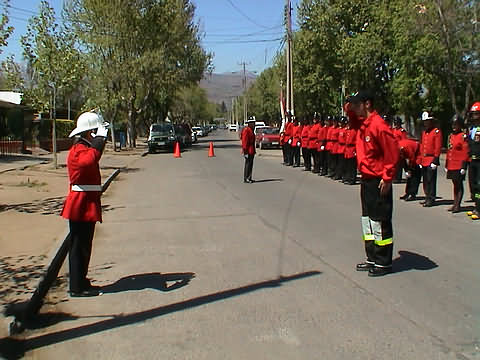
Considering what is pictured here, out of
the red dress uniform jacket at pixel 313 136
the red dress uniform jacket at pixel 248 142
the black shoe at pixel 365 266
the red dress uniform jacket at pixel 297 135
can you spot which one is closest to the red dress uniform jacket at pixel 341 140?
the red dress uniform jacket at pixel 313 136

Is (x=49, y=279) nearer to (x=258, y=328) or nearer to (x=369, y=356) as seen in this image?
(x=258, y=328)

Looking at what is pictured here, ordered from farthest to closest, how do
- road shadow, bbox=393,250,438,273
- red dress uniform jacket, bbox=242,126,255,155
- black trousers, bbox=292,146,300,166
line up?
black trousers, bbox=292,146,300,166 < red dress uniform jacket, bbox=242,126,255,155 < road shadow, bbox=393,250,438,273

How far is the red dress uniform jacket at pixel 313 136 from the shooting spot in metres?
18.6

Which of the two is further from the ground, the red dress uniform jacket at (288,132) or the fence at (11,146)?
the red dress uniform jacket at (288,132)

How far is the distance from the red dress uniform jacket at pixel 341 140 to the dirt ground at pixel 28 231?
21.6 ft

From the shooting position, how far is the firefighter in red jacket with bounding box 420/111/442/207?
11.4 m

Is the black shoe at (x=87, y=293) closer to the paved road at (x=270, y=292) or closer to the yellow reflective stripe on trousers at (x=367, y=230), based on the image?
the paved road at (x=270, y=292)

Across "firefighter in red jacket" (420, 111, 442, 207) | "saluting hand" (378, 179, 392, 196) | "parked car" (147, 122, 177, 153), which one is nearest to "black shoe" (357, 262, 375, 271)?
"saluting hand" (378, 179, 392, 196)

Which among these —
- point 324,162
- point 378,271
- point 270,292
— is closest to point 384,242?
point 378,271

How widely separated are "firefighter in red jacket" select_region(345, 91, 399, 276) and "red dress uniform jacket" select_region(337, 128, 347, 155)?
9570mm

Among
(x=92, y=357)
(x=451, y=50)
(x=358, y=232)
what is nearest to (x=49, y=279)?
(x=92, y=357)

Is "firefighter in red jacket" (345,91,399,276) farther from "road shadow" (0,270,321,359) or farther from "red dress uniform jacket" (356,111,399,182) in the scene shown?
"road shadow" (0,270,321,359)

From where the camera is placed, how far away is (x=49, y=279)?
677cm

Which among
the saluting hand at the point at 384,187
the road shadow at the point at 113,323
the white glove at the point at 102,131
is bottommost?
the road shadow at the point at 113,323
